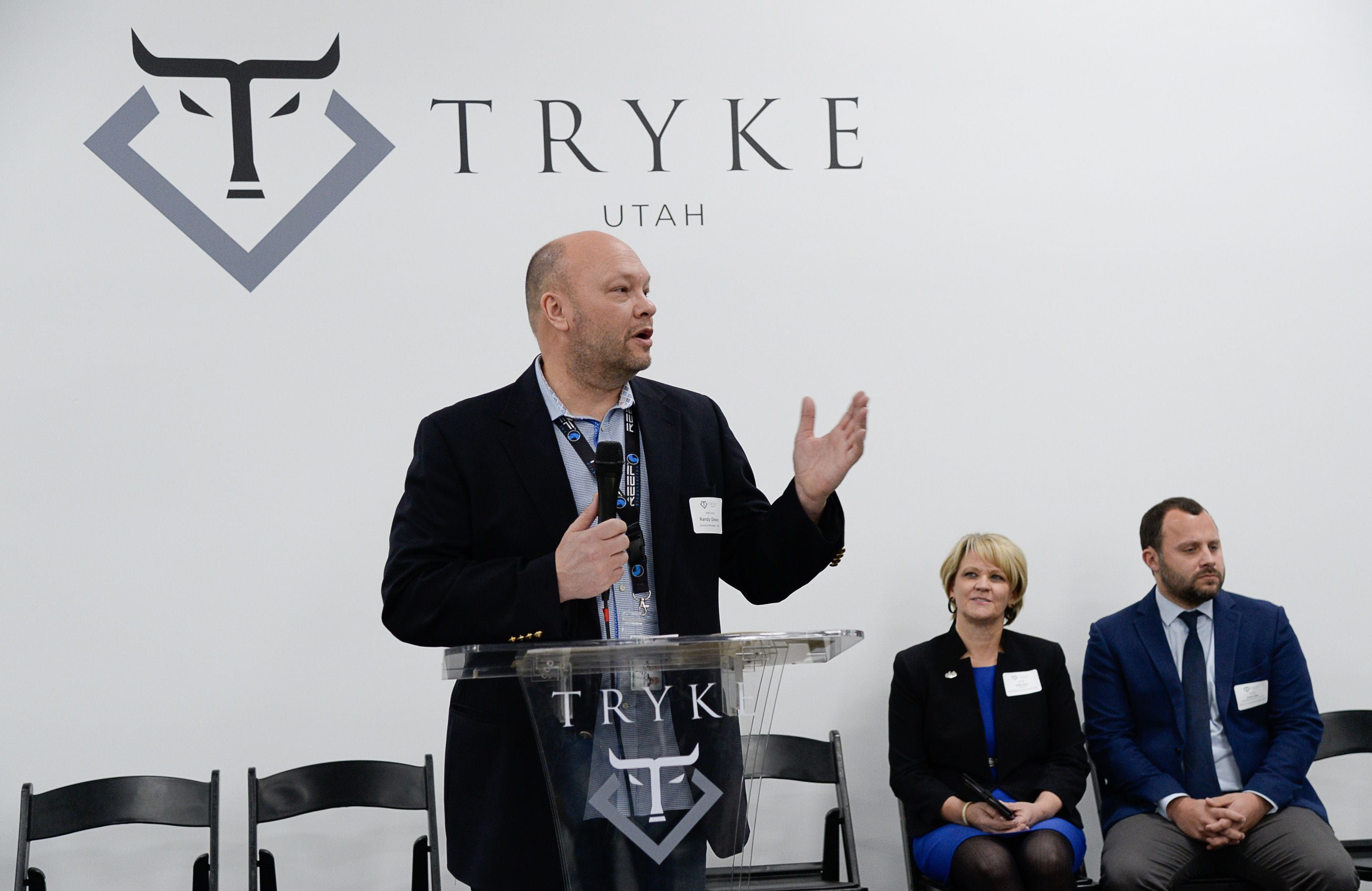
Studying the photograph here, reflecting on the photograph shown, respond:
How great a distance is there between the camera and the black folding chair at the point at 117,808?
11.8 feet

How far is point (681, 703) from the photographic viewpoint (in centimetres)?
175

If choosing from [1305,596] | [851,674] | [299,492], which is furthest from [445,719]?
[1305,596]

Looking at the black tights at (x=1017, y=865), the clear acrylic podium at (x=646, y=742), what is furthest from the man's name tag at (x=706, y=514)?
the black tights at (x=1017, y=865)

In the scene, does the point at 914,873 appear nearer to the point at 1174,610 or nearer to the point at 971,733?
the point at 971,733

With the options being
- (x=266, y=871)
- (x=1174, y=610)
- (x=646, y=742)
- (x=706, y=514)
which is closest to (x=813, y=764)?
(x=1174, y=610)

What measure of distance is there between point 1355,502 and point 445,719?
3.45 m

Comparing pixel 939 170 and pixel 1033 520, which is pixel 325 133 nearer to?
pixel 939 170

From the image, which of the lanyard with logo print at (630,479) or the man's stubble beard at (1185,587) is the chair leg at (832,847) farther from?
the lanyard with logo print at (630,479)

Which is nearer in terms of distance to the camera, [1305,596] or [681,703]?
[681,703]

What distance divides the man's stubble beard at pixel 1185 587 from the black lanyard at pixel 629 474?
2.44m

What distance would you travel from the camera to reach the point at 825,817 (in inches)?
160

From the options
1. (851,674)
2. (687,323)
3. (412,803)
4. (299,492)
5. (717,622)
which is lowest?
(412,803)

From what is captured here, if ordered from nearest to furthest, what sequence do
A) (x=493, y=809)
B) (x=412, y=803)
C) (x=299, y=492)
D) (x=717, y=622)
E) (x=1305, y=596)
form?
(x=493, y=809) < (x=717, y=622) < (x=412, y=803) < (x=299, y=492) < (x=1305, y=596)

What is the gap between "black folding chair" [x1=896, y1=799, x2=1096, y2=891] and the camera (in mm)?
3652
